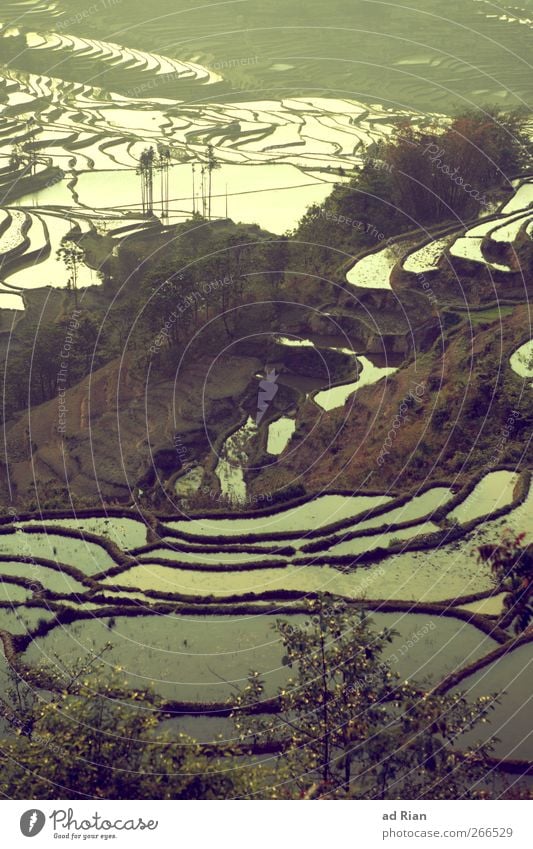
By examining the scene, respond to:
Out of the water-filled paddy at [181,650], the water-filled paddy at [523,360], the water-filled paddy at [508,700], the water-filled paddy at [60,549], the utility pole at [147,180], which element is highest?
the utility pole at [147,180]

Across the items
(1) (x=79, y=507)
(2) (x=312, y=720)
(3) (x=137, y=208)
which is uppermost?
(3) (x=137, y=208)

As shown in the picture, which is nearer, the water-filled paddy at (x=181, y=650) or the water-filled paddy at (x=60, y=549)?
the water-filled paddy at (x=181, y=650)

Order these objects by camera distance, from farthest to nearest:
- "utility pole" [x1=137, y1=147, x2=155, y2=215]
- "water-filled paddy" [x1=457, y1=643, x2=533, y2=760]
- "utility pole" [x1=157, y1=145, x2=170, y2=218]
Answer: "utility pole" [x1=157, y1=145, x2=170, y2=218] < "utility pole" [x1=137, y1=147, x2=155, y2=215] < "water-filled paddy" [x1=457, y1=643, x2=533, y2=760]

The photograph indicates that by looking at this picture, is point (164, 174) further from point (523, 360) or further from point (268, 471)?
point (523, 360)

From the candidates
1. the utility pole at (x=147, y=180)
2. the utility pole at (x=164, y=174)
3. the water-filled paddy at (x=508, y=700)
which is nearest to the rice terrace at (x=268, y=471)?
the water-filled paddy at (x=508, y=700)

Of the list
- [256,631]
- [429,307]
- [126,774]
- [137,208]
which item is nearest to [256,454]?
[429,307]

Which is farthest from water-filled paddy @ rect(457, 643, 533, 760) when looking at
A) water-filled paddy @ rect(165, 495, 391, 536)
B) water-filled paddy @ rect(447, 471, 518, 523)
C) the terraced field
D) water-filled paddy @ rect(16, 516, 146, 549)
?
water-filled paddy @ rect(16, 516, 146, 549)

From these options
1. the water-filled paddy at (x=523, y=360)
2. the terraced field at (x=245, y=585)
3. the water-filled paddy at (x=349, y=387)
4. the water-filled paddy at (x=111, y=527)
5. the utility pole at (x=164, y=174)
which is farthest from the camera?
the utility pole at (x=164, y=174)

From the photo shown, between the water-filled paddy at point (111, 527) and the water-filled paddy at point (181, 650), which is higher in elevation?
the water-filled paddy at point (111, 527)

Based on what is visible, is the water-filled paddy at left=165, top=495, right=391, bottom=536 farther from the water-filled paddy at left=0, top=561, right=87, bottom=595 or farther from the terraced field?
the water-filled paddy at left=0, top=561, right=87, bottom=595

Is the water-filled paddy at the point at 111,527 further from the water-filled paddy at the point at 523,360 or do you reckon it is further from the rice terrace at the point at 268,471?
the water-filled paddy at the point at 523,360

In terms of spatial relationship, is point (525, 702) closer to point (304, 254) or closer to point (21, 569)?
point (21, 569)
